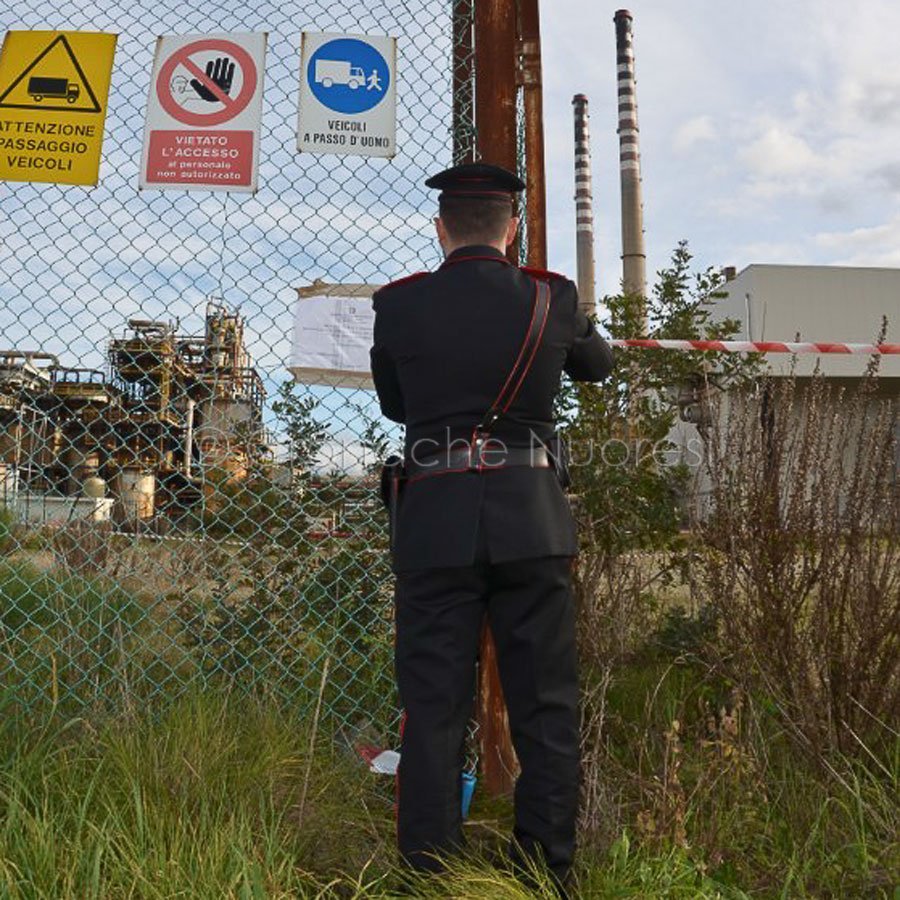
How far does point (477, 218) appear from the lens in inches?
108

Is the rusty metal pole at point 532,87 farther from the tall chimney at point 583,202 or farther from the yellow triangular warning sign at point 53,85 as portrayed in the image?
the tall chimney at point 583,202

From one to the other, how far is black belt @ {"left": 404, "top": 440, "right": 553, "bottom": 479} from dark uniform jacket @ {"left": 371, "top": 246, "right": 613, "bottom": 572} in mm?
15

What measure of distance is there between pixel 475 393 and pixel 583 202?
25800 mm

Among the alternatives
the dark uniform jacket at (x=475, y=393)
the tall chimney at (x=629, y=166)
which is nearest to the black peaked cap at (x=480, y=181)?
the dark uniform jacket at (x=475, y=393)

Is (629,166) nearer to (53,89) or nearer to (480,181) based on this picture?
(53,89)

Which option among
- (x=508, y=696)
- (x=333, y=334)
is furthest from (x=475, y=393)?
(x=333, y=334)

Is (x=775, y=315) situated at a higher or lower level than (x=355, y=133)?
higher

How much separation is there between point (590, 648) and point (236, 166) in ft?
8.19

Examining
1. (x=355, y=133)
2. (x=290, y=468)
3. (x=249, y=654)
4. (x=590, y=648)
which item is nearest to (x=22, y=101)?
(x=355, y=133)

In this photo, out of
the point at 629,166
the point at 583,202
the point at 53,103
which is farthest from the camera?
the point at 583,202

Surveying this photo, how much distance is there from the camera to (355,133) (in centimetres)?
Result: 360

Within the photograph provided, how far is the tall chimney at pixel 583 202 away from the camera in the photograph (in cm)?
2686

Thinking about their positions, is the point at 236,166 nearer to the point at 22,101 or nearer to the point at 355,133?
the point at 355,133

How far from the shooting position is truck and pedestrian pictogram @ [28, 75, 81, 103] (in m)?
3.75
